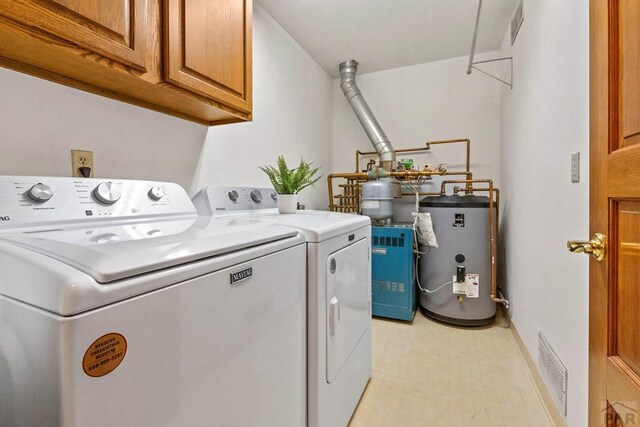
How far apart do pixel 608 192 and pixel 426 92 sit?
9.33 ft

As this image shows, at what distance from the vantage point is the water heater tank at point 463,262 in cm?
247

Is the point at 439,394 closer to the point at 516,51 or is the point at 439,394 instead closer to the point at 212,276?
the point at 212,276

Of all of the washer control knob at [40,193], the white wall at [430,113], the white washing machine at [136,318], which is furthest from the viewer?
the white wall at [430,113]

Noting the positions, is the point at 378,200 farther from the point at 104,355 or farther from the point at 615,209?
the point at 104,355

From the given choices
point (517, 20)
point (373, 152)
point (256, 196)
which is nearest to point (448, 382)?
point (256, 196)

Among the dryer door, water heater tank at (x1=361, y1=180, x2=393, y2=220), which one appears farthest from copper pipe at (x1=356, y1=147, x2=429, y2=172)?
the dryer door

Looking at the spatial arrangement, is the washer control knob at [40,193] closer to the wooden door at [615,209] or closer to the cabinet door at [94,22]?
the cabinet door at [94,22]

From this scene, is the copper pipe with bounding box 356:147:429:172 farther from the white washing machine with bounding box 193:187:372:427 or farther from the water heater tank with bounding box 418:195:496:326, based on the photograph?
the white washing machine with bounding box 193:187:372:427

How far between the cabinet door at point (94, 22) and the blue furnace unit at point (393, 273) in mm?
2172

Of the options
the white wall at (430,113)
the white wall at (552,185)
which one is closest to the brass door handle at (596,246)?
the white wall at (552,185)

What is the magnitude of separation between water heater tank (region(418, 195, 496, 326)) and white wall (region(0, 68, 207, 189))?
2.06m

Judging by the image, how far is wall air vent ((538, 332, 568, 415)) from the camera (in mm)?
1327

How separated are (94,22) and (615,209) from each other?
1.44 meters

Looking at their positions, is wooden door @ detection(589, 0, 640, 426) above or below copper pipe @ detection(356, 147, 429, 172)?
below
